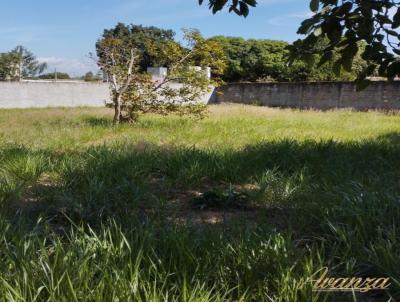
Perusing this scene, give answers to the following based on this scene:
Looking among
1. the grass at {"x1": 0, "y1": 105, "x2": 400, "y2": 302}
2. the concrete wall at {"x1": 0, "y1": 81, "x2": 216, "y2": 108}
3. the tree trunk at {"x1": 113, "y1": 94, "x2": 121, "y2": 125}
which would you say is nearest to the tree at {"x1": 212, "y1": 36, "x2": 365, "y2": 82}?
the concrete wall at {"x1": 0, "y1": 81, "x2": 216, "y2": 108}

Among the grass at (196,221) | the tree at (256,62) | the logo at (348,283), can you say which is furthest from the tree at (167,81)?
the tree at (256,62)

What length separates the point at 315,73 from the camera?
96.6 ft

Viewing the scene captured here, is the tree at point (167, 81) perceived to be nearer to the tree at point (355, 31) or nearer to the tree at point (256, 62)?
the tree at point (355, 31)

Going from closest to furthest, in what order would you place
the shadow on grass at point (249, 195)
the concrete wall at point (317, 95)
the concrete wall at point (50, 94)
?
the shadow on grass at point (249, 195) → the concrete wall at point (317, 95) → the concrete wall at point (50, 94)

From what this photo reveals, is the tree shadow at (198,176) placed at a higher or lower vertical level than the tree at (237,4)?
lower

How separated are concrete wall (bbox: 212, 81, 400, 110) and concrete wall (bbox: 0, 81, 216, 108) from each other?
9.61 ft

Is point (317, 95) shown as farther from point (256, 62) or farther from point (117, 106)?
point (256, 62)

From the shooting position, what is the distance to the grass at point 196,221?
220cm

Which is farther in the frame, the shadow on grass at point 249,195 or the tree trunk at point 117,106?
the tree trunk at point 117,106

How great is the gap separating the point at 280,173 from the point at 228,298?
9.27ft

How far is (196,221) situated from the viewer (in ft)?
12.0

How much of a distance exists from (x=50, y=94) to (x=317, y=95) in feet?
43.9

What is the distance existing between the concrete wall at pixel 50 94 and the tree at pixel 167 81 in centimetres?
1307

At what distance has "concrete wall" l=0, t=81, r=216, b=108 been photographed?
23.5 meters
